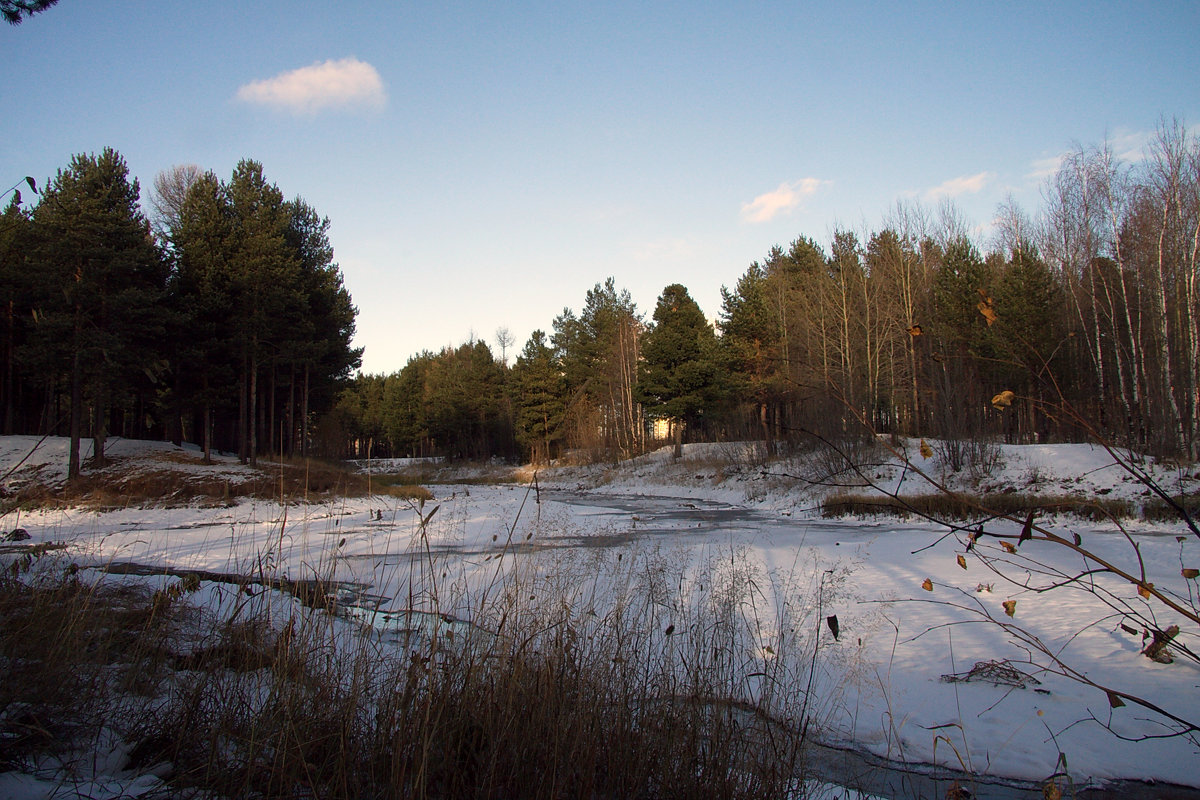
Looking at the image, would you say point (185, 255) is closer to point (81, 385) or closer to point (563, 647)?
point (81, 385)

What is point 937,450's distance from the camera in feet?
68.7

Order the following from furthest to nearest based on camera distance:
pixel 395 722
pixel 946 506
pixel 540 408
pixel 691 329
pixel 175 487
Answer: pixel 540 408 < pixel 691 329 < pixel 175 487 < pixel 946 506 < pixel 395 722

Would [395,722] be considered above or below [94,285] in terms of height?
below

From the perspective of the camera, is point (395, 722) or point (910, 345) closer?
point (395, 722)

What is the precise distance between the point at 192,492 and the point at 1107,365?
34106mm

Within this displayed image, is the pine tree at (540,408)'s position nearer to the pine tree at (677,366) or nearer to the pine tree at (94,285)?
the pine tree at (677,366)

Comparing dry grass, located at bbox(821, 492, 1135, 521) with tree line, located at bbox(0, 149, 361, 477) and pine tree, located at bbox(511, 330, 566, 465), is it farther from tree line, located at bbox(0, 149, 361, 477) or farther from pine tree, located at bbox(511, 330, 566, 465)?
pine tree, located at bbox(511, 330, 566, 465)

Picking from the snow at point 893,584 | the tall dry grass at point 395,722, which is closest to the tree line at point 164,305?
the snow at point 893,584

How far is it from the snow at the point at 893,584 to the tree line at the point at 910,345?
1.98m

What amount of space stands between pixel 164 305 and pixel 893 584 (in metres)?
25.6

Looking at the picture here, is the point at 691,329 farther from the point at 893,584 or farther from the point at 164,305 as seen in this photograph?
the point at 893,584

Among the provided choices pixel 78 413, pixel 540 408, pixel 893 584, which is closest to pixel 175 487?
pixel 78 413

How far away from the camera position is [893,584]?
8766 mm

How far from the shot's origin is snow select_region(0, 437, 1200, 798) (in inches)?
178
